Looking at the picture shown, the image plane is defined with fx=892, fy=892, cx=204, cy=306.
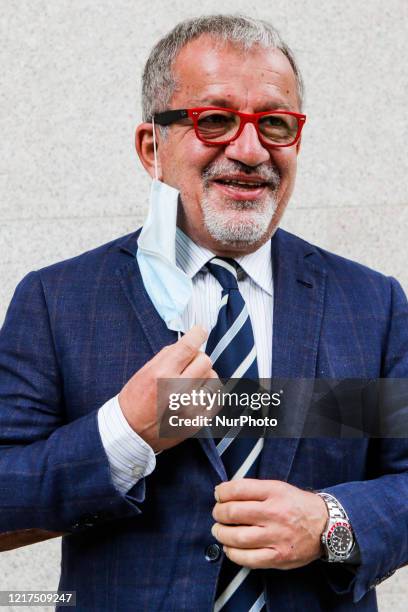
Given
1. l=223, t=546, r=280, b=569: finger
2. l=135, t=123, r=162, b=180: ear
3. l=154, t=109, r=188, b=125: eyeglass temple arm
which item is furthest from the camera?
l=135, t=123, r=162, b=180: ear

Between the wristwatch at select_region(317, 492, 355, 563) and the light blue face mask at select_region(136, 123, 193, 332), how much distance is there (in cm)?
49

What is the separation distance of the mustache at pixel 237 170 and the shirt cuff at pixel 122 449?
0.54 metres

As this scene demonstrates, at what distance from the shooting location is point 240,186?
194 cm

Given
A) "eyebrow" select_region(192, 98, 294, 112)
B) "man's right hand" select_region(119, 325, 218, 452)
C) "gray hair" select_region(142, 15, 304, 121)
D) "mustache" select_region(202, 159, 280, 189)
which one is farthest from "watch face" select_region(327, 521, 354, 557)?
"gray hair" select_region(142, 15, 304, 121)

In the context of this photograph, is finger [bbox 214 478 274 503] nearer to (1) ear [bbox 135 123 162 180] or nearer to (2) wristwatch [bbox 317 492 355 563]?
(2) wristwatch [bbox 317 492 355 563]

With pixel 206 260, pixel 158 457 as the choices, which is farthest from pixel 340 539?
pixel 206 260

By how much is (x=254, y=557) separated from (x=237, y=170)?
805 mm

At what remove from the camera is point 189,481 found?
179 centimetres

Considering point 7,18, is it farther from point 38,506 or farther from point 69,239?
point 38,506

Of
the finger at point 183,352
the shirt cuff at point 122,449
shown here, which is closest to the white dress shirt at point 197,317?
the shirt cuff at point 122,449

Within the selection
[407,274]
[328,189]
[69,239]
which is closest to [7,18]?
[69,239]

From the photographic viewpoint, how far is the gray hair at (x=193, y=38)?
2.00 m

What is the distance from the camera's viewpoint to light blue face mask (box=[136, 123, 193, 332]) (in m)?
1.88

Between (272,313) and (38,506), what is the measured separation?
650 millimetres
